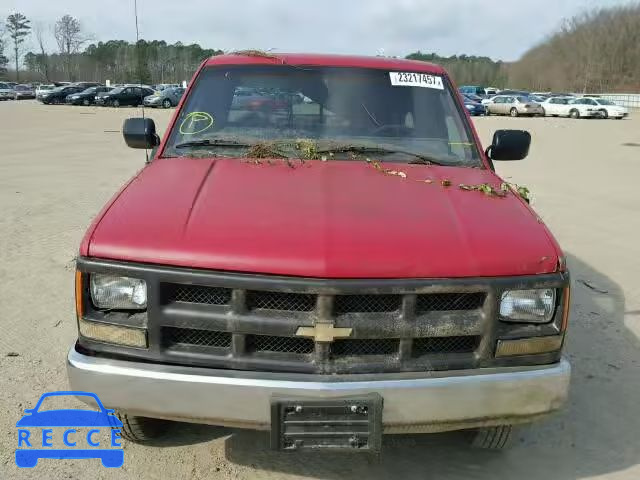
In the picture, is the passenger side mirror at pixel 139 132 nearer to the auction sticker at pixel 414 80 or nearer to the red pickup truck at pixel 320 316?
the red pickup truck at pixel 320 316

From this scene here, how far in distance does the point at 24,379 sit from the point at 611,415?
3.65 metres

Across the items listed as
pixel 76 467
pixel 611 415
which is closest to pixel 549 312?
pixel 611 415

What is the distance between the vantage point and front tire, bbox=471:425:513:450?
9.91ft

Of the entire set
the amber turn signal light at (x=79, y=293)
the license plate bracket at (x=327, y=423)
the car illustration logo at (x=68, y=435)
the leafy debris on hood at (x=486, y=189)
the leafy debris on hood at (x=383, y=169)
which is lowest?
the car illustration logo at (x=68, y=435)

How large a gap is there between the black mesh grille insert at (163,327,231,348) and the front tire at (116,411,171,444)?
0.67 meters

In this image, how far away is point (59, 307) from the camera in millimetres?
4910

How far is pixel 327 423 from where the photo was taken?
2.41m

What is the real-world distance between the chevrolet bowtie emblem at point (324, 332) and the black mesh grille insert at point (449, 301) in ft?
1.07

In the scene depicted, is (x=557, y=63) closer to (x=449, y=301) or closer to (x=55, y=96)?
(x=55, y=96)

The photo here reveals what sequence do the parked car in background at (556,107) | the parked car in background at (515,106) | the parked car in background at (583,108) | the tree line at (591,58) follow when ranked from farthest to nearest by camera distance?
the tree line at (591,58)
the parked car in background at (515,106)
the parked car in background at (556,107)
the parked car in background at (583,108)

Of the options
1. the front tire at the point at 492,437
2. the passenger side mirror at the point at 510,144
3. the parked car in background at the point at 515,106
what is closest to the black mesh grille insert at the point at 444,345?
the front tire at the point at 492,437

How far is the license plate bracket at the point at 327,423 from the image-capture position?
2.37 meters

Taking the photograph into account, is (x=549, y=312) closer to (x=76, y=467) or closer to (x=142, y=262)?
(x=142, y=262)

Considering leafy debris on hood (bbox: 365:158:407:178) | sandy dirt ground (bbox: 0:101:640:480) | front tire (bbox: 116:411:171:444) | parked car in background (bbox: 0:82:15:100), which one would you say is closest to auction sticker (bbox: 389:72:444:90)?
leafy debris on hood (bbox: 365:158:407:178)
